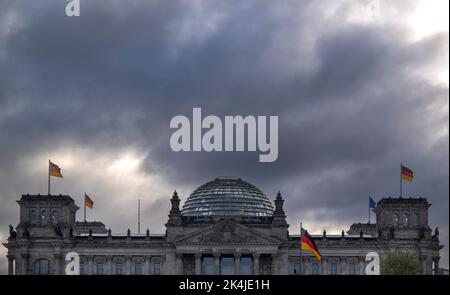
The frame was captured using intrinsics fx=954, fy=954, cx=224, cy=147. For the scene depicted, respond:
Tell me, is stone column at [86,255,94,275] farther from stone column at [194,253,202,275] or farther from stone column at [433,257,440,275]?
stone column at [433,257,440,275]

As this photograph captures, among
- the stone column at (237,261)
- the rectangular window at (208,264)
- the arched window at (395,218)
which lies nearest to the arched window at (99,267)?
the rectangular window at (208,264)

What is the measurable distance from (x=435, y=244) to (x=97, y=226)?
54.9 metres

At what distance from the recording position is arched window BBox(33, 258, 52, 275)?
458 ft

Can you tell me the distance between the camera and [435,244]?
143 metres

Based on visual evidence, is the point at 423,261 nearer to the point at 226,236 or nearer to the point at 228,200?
the point at 226,236

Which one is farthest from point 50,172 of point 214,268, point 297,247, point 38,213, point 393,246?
point 393,246

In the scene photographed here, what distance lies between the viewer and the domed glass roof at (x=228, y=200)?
158m

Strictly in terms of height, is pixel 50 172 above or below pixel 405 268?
above

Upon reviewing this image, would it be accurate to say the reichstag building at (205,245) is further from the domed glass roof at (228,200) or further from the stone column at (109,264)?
the domed glass roof at (228,200)

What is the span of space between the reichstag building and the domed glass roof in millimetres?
13670
